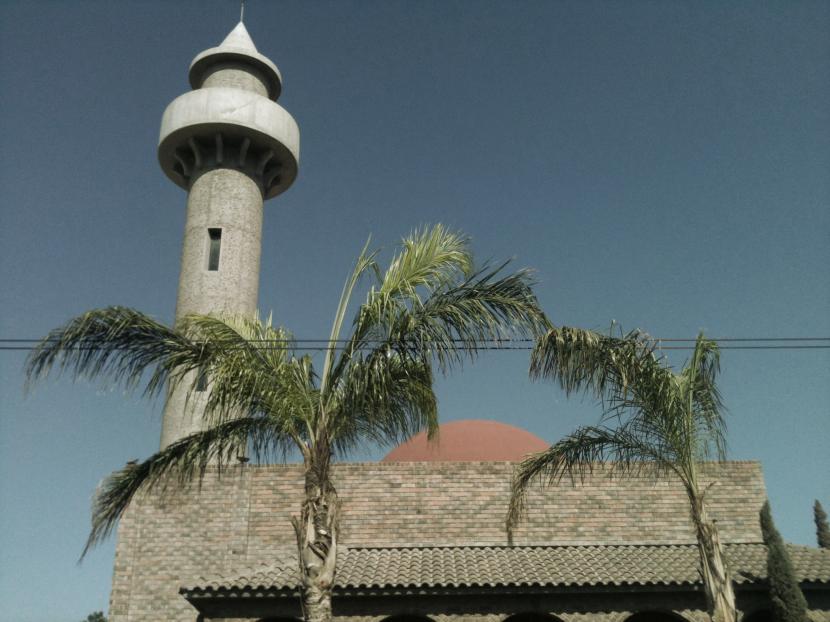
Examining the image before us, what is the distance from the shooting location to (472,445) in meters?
21.5

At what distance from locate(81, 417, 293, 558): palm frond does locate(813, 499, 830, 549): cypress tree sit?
2277cm

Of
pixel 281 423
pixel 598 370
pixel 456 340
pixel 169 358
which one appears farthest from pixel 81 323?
pixel 598 370

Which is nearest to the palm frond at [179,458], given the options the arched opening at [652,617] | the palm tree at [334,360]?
the palm tree at [334,360]

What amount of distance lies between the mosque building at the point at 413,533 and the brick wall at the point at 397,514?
0.10 feet

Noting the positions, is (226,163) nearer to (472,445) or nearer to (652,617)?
(472,445)

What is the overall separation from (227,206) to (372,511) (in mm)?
9590

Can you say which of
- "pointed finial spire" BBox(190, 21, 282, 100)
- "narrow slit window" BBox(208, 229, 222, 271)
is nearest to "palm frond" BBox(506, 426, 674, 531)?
"narrow slit window" BBox(208, 229, 222, 271)

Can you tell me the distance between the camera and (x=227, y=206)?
22.7 m

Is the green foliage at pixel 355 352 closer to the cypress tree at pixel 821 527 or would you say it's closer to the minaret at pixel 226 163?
the minaret at pixel 226 163

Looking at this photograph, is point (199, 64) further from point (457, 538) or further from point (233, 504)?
point (457, 538)

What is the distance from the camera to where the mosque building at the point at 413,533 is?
14.9 m

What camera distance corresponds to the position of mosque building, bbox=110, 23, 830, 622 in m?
14.9

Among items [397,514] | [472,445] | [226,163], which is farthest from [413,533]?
[226,163]

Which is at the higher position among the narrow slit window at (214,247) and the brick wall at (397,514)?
the narrow slit window at (214,247)
